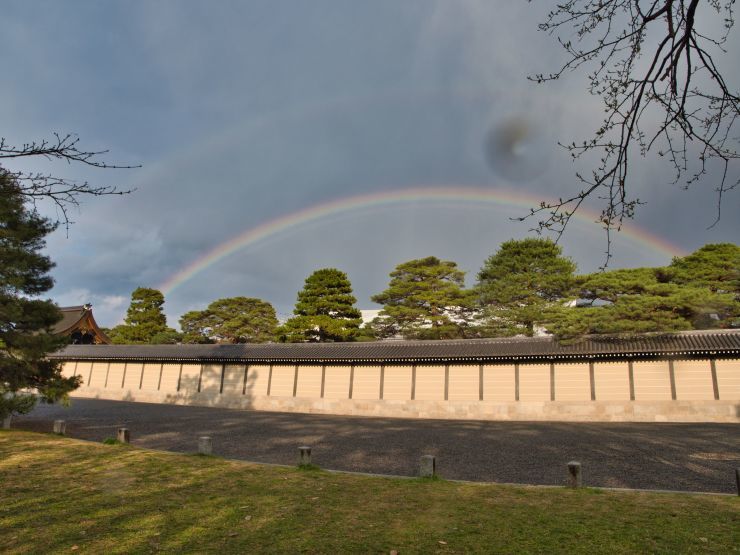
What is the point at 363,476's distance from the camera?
32.6ft

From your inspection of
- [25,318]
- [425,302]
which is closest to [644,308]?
[425,302]

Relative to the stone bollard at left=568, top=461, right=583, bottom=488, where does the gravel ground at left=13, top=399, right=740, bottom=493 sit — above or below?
below

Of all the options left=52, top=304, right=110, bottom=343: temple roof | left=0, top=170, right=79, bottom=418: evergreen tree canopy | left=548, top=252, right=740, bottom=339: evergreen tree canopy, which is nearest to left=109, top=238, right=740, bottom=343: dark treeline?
left=548, top=252, right=740, bottom=339: evergreen tree canopy

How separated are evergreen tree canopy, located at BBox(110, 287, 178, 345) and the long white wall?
2006 cm

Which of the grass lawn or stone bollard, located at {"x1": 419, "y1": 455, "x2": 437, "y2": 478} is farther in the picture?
stone bollard, located at {"x1": 419, "y1": 455, "x2": 437, "y2": 478}

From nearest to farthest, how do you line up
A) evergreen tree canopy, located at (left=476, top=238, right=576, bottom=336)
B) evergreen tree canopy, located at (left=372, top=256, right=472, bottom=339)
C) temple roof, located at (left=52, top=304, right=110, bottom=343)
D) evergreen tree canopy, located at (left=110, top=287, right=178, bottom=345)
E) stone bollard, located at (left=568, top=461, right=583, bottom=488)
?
stone bollard, located at (left=568, top=461, right=583, bottom=488) < evergreen tree canopy, located at (left=476, top=238, right=576, bottom=336) < evergreen tree canopy, located at (left=372, top=256, right=472, bottom=339) < temple roof, located at (left=52, top=304, right=110, bottom=343) < evergreen tree canopy, located at (left=110, top=287, right=178, bottom=345)

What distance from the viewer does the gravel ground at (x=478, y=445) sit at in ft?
35.3

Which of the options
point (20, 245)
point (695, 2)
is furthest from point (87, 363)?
point (695, 2)

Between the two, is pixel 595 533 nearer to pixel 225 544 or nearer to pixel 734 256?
pixel 225 544

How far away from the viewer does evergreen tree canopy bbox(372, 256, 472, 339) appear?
3819 cm

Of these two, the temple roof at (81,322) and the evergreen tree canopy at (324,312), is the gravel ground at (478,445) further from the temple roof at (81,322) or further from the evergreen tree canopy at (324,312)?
the temple roof at (81,322)

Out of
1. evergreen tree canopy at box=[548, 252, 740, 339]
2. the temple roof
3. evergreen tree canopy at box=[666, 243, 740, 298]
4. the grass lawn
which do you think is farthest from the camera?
the temple roof

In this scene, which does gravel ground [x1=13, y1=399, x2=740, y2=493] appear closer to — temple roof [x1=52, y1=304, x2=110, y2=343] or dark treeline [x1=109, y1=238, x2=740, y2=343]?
dark treeline [x1=109, y1=238, x2=740, y2=343]

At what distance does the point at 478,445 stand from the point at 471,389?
9904 millimetres
